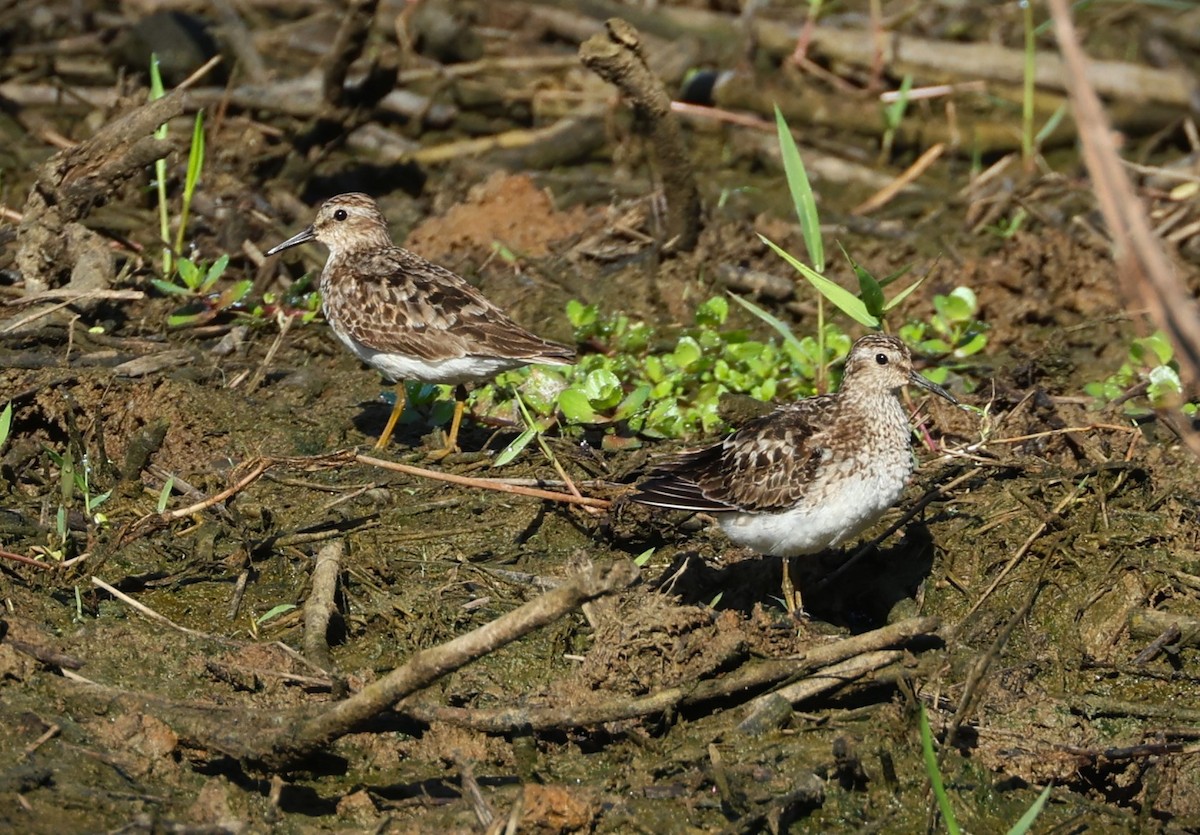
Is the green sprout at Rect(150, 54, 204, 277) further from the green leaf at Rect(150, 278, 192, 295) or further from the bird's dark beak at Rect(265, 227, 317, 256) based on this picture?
the bird's dark beak at Rect(265, 227, 317, 256)

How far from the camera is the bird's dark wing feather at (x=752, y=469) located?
6695mm

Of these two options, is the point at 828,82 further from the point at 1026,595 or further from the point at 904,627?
the point at 904,627

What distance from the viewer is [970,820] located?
228 inches

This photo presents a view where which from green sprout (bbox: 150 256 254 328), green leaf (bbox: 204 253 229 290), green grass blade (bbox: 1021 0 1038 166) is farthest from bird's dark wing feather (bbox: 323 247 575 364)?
green grass blade (bbox: 1021 0 1038 166)

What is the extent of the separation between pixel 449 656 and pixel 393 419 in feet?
11.7

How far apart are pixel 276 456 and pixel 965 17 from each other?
8941 millimetres

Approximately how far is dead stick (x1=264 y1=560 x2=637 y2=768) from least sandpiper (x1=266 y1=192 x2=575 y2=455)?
2.99 meters

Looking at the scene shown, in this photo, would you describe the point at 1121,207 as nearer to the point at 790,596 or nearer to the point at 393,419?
the point at 790,596

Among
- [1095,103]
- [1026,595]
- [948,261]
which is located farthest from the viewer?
[948,261]

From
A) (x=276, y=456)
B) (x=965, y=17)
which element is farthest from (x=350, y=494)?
(x=965, y=17)

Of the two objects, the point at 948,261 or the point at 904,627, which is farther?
the point at 948,261

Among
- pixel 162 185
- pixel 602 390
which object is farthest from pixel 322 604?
pixel 162 185

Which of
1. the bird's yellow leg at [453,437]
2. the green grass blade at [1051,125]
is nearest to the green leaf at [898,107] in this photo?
the green grass blade at [1051,125]

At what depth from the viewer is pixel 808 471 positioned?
6.76 metres
